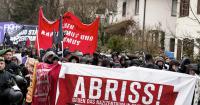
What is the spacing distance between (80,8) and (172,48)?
9101 millimetres

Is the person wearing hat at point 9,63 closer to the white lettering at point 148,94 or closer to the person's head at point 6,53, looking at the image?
the person's head at point 6,53

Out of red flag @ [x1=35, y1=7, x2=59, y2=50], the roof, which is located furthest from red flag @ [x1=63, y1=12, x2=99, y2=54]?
the roof

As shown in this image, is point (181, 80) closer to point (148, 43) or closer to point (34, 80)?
point (34, 80)

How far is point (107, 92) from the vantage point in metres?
8.43

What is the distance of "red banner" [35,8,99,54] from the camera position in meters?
15.3

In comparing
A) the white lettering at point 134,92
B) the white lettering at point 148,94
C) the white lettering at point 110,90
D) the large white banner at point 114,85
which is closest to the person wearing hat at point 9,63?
the large white banner at point 114,85

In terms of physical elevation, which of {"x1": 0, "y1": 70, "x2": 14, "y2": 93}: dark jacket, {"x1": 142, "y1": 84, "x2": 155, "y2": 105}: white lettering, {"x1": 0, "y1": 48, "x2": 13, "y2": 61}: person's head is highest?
{"x1": 0, "y1": 48, "x2": 13, "y2": 61}: person's head

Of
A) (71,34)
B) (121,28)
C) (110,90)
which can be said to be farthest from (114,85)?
(121,28)

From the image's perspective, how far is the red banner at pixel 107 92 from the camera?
8.38 metres

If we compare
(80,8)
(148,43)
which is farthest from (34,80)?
(80,8)

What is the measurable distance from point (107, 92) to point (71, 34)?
23.4 feet

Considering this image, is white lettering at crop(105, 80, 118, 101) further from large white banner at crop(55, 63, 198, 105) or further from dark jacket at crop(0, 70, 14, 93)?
dark jacket at crop(0, 70, 14, 93)

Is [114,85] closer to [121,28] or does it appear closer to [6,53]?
[6,53]

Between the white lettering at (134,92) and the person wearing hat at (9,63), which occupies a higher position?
the person wearing hat at (9,63)
